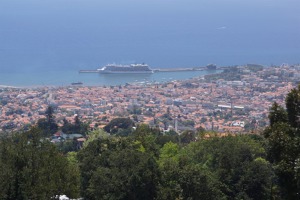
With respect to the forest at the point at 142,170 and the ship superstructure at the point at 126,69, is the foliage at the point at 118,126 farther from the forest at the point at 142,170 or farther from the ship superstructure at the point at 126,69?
the ship superstructure at the point at 126,69

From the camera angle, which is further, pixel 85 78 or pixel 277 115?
pixel 85 78

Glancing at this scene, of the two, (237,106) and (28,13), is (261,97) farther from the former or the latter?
(28,13)

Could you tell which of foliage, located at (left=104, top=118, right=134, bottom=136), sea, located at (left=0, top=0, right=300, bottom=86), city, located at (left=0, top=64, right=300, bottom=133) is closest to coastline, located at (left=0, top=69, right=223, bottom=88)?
sea, located at (left=0, top=0, right=300, bottom=86)

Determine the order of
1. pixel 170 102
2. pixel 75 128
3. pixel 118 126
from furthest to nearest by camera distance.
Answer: pixel 170 102 < pixel 118 126 < pixel 75 128

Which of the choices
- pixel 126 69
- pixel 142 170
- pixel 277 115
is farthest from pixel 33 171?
pixel 126 69

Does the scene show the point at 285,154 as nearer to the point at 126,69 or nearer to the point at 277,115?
the point at 277,115

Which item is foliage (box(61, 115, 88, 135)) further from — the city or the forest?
the forest
